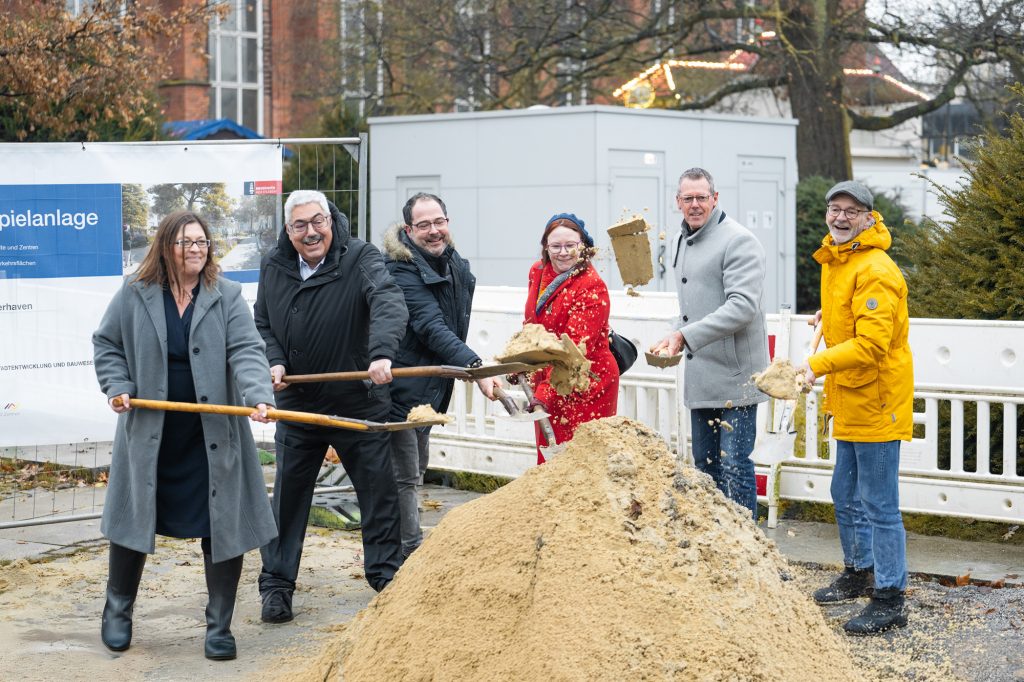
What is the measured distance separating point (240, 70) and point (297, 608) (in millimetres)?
28450

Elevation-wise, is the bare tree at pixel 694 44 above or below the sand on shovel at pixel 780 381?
above

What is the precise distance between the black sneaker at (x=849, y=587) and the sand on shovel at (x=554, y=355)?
1583 millimetres

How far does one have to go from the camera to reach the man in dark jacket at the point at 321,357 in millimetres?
6285

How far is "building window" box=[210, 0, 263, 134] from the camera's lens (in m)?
32.7

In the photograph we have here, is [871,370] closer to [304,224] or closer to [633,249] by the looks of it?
[633,249]

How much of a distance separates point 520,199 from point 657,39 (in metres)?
7.22

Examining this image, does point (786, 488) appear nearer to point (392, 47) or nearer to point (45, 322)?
point (45, 322)

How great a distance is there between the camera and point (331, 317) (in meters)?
6.31

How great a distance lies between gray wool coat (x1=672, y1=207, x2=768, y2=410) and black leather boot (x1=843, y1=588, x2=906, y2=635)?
1131 mm

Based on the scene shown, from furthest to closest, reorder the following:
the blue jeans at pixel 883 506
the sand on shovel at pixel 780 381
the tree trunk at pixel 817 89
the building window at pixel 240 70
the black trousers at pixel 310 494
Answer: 1. the building window at pixel 240 70
2. the tree trunk at pixel 817 89
3. the black trousers at pixel 310 494
4. the blue jeans at pixel 883 506
5. the sand on shovel at pixel 780 381

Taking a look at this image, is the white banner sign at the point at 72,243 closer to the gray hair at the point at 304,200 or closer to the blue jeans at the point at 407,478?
the gray hair at the point at 304,200

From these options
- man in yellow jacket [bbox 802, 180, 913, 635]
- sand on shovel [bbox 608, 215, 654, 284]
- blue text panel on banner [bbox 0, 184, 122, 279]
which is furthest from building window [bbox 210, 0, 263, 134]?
man in yellow jacket [bbox 802, 180, 913, 635]

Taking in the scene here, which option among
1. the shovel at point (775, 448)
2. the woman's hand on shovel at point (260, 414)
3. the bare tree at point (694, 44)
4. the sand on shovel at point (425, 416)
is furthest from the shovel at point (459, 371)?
the bare tree at point (694, 44)

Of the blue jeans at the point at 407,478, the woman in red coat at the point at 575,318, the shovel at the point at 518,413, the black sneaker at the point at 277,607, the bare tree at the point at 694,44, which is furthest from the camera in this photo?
the bare tree at the point at 694,44
